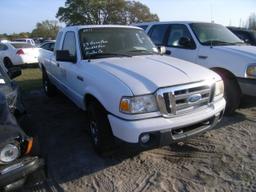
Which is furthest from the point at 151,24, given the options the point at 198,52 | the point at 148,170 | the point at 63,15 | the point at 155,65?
the point at 63,15

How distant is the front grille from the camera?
342 cm

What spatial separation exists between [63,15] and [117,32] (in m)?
50.9

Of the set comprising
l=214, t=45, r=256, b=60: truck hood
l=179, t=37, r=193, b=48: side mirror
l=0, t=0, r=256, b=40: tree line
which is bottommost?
l=214, t=45, r=256, b=60: truck hood

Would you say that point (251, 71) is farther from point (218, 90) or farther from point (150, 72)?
point (150, 72)

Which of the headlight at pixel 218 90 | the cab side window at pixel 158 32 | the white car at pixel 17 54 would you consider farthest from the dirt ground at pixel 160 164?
the white car at pixel 17 54

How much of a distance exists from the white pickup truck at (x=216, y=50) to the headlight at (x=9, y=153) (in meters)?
4.21

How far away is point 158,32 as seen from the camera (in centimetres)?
745

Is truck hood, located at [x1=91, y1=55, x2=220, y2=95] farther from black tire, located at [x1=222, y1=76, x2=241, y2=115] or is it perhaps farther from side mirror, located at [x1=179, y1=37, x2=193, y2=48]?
side mirror, located at [x1=179, y1=37, x2=193, y2=48]

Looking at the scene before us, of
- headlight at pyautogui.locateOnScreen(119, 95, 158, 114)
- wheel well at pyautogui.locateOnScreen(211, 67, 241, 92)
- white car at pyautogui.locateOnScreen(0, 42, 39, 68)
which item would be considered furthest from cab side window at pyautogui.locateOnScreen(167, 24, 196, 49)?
white car at pyautogui.locateOnScreen(0, 42, 39, 68)

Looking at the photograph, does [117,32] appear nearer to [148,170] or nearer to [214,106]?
[214,106]

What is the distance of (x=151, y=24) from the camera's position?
7.74 meters

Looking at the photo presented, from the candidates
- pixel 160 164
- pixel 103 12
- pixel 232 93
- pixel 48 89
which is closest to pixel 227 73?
pixel 232 93

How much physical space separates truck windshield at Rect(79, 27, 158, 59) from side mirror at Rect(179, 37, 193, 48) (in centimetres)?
145

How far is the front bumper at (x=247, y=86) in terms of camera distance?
5188 millimetres
